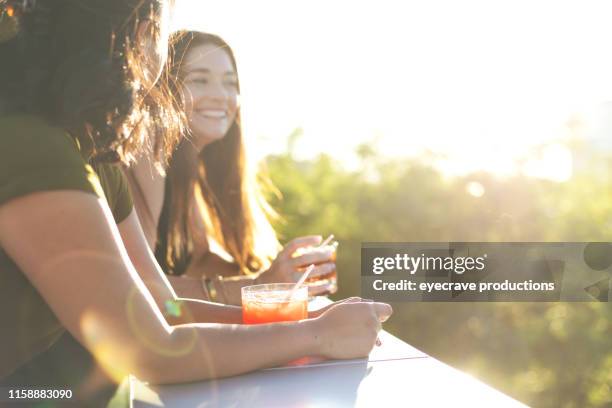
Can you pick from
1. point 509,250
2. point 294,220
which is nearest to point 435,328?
point 509,250

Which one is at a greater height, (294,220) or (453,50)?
(453,50)

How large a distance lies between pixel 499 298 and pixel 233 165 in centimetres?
302

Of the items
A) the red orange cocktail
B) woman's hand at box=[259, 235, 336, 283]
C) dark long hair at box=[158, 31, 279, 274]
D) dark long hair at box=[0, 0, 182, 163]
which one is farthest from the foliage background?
dark long hair at box=[0, 0, 182, 163]

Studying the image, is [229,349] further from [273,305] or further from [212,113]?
[212,113]

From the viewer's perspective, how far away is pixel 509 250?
5348mm

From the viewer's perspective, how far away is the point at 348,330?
4.81 feet

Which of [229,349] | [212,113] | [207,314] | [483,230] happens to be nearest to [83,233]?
[229,349]

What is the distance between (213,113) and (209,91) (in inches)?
4.5

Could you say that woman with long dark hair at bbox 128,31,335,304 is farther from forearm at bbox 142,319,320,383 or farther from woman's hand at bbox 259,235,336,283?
forearm at bbox 142,319,320,383

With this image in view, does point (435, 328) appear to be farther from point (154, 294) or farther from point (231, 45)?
point (154, 294)

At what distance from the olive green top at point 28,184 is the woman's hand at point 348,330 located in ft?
1.74

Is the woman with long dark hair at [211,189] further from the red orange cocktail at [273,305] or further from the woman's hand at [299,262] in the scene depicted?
the red orange cocktail at [273,305]

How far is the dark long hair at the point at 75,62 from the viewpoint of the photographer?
128 centimetres

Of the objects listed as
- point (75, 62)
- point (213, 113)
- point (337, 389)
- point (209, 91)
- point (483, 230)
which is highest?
point (75, 62)
